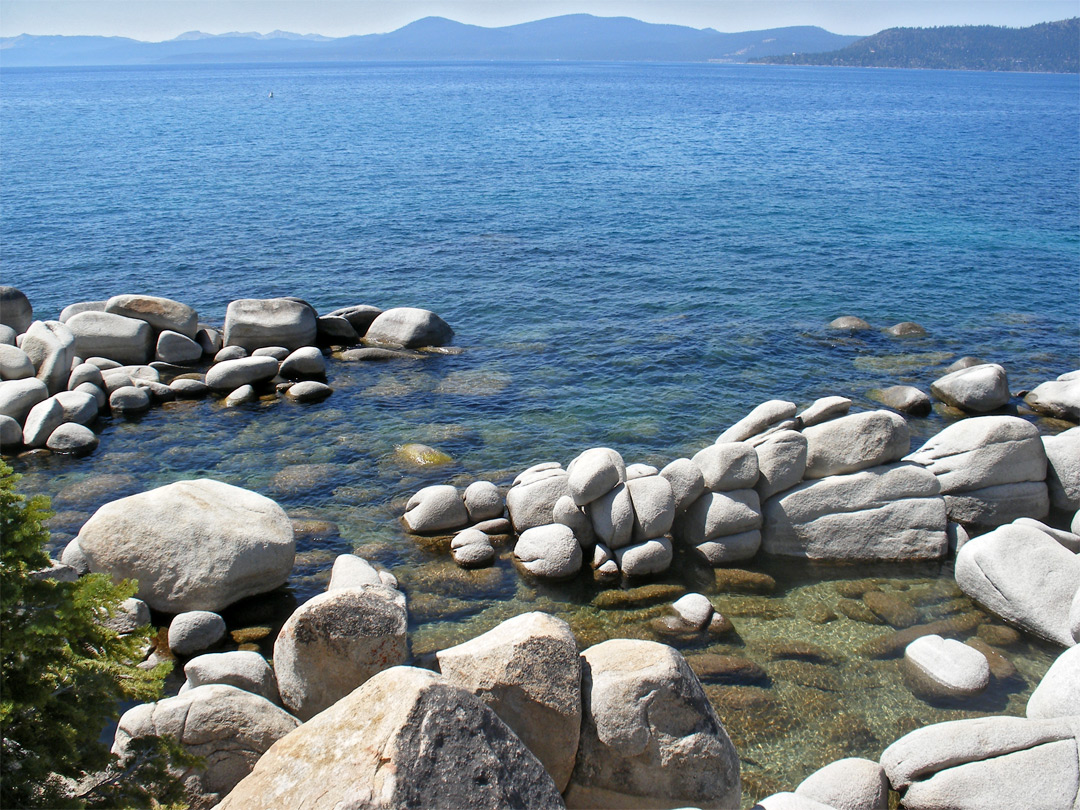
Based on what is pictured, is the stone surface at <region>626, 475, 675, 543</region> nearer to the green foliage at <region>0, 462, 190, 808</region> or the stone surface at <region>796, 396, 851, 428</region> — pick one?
the stone surface at <region>796, 396, 851, 428</region>

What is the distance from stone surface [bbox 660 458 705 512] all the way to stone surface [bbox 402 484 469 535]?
451 cm

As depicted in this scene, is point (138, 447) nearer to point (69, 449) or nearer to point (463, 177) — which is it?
point (69, 449)

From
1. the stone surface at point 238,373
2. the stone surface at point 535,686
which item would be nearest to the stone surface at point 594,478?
the stone surface at point 535,686

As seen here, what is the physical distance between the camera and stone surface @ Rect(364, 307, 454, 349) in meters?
28.6

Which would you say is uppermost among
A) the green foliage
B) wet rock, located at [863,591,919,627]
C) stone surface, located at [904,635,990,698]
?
the green foliage

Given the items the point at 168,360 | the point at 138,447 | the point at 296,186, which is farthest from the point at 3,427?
the point at 296,186

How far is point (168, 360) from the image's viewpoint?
85.7 feet

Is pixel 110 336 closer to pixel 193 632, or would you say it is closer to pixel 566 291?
pixel 193 632

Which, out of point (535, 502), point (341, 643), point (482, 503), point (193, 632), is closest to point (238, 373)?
point (482, 503)

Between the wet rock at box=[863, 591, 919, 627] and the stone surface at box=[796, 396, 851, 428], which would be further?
the stone surface at box=[796, 396, 851, 428]

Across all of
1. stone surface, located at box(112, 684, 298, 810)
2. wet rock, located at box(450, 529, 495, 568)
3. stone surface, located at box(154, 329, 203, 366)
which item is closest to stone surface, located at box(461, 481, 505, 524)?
wet rock, located at box(450, 529, 495, 568)

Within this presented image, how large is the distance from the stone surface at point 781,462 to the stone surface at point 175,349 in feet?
61.0

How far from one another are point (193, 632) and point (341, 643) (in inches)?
165

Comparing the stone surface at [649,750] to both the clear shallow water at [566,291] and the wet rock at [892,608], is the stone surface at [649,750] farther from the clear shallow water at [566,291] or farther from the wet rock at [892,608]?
the wet rock at [892,608]
